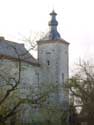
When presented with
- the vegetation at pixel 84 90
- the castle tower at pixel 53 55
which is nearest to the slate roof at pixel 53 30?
the castle tower at pixel 53 55

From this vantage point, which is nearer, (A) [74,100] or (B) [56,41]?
(A) [74,100]

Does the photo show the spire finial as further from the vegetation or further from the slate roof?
the vegetation

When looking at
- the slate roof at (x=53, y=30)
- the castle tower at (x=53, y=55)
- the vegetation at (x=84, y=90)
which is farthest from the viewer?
the slate roof at (x=53, y=30)

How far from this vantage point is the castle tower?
87.9 meters

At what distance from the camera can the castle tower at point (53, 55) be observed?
87875 millimetres

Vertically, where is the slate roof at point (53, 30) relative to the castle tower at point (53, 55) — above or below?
above

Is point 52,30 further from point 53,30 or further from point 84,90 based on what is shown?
point 84,90

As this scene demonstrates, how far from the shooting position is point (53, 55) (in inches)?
3506

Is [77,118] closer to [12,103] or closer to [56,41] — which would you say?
[12,103]

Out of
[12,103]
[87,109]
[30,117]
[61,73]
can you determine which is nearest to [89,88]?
[87,109]

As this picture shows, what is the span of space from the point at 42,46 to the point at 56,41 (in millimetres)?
2711

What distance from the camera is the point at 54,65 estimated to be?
289 ft

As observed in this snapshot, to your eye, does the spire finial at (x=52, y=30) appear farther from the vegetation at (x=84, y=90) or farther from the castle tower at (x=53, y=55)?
the vegetation at (x=84, y=90)

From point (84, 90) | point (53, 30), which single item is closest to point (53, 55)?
point (53, 30)
